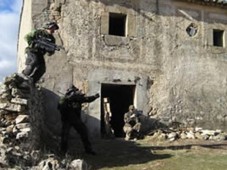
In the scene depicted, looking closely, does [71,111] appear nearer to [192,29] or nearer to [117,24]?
[117,24]

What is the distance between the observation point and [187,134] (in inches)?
489

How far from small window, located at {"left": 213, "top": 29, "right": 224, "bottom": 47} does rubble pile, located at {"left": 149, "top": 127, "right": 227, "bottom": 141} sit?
315cm

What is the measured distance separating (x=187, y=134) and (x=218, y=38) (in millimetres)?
3903

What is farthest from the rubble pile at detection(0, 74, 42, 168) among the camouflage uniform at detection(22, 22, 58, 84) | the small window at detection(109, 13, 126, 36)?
the small window at detection(109, 13, 126, 36)

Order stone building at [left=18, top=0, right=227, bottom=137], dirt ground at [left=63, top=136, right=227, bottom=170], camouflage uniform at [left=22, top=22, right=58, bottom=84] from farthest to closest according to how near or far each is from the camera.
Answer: stone building at [left=18, top=0, right=227, bottom=137]
camouflage uniform at [left=22, top=22, right=58, bottom=84]
dirt ground at [left=63, top=136, right=227, bottom=170]

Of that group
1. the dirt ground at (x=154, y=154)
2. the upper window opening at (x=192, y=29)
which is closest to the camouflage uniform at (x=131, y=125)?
the dirt ground at (x=154, y=154)

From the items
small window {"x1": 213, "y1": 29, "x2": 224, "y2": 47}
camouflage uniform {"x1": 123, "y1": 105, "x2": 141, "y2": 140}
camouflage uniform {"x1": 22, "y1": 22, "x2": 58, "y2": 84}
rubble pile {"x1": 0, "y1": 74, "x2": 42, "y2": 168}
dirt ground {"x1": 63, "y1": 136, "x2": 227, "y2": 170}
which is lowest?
dirt ground {"x1": 63, "y1": 136, "x2": 227, "y2": 170}

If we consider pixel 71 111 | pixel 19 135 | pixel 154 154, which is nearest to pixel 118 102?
pixel 154 154

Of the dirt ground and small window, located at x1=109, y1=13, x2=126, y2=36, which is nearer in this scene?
the dirt ground

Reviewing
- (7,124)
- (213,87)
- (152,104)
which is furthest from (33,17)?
(213,87)

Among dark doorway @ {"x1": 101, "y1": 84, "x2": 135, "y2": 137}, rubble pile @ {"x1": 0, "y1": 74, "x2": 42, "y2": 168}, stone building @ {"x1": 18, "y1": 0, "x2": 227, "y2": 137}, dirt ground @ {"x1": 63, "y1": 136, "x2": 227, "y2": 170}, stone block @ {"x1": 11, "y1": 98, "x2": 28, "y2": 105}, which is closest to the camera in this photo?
rubble pile @ {"x1": 0, "y1": 74, "x2": 42, "y2": 168}

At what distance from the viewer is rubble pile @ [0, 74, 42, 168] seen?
21.6 feet

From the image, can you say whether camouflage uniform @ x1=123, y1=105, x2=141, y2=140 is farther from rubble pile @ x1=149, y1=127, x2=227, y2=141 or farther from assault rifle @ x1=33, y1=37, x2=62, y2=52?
assault rifle @ x1=33, y1=37, x2=62, y2=52

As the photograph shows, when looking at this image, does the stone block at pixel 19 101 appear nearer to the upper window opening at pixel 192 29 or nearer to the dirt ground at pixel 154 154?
the dirt ground at pixel 154 154
